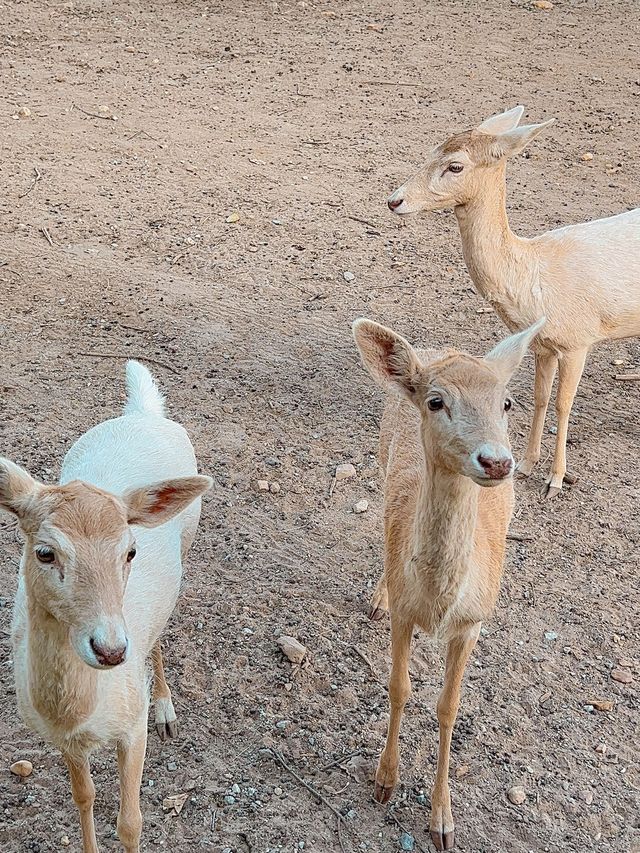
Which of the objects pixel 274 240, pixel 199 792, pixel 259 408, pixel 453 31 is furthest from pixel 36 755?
pixel 453 31

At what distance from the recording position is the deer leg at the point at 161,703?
4.16 meters

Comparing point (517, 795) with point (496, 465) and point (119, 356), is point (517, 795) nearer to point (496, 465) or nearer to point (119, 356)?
point (496, 465)

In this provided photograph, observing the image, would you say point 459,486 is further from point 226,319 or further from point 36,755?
point 226,319

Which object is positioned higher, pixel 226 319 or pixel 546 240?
pixel 546 240

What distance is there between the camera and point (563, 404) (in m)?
5.78

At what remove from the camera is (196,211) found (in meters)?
8.36

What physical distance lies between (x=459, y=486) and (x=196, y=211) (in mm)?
5594

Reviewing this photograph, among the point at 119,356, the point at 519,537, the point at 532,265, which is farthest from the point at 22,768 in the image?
the point at 532,265

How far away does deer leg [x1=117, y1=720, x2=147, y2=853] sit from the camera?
3.41 m

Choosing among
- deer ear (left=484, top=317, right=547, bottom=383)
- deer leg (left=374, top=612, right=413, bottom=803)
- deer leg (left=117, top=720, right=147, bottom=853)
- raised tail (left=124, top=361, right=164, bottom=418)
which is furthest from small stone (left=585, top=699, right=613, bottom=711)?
raised tail (left=124, top=361, right=164, bottom=418)

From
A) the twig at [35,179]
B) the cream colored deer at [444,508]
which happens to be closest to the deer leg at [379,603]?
the cream colored deer at [444,508]

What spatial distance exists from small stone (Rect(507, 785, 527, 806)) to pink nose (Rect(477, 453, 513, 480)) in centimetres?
160

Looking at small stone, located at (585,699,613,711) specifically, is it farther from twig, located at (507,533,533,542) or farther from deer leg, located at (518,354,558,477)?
deer leg, located at (518,354,558,477)

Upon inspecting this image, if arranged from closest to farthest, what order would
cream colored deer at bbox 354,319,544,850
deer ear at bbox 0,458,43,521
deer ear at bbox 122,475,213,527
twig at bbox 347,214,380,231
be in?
1. deer ear at bbox 0,458,43,521
2. deer ear at bbox 122,475,213,527
3. cream colored deer at bbox 354,319,544,850
4. twig at bbox 347,214,380,231
